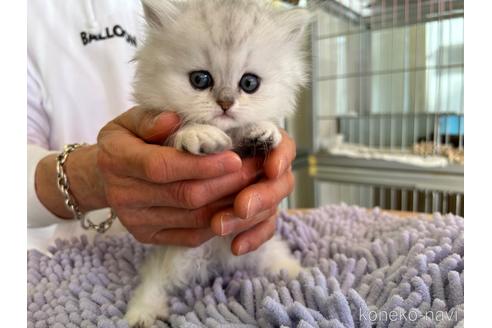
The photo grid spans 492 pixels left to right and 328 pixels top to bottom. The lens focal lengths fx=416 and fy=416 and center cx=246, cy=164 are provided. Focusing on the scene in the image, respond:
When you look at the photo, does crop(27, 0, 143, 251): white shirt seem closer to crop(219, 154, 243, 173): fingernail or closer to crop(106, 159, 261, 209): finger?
crop(106, 159, 261, 209): finger

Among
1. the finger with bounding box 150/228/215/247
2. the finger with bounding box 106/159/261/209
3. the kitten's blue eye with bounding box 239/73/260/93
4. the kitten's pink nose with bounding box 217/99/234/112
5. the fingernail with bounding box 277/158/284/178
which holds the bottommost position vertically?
the finger with bounding box 150/228/215/247

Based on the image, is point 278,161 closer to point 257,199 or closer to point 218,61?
point 257,199

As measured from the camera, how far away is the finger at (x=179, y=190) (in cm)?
63

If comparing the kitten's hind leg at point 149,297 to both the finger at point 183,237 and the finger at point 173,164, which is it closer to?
the finger at point 183,237

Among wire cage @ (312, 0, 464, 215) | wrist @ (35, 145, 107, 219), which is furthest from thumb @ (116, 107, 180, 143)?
wire cage @ (312, 0, 464, 215)

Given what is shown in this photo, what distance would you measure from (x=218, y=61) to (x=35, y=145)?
0.63 m

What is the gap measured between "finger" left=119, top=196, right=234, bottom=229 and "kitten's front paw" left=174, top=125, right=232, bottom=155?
0.13m

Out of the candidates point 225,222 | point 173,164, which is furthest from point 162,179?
point 225,222

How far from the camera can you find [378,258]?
737mm

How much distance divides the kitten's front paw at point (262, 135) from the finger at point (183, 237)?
18 centimetres

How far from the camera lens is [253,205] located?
64 cm

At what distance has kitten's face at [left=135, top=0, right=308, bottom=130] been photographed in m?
0.63

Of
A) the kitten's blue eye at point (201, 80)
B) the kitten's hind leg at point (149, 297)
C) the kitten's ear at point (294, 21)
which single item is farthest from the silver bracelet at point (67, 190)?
the kitten's ear at point (294, 21)

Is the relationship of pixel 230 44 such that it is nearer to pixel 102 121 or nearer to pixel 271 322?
pixel 271 322
